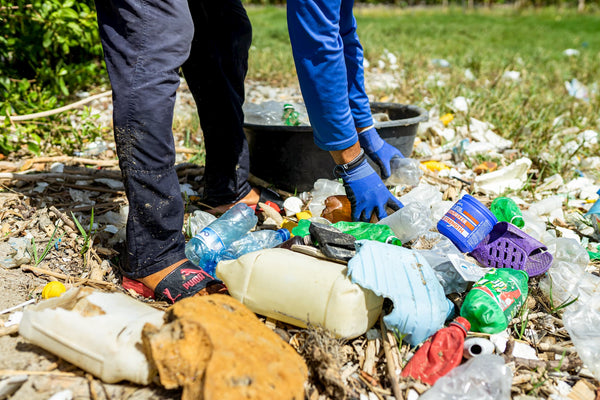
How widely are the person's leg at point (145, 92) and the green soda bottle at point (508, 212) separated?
1.57m

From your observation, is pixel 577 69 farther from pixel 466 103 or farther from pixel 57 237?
pixel 57 237

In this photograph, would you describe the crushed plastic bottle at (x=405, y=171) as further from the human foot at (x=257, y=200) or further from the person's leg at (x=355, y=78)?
the human foot at (x=257, y=200)

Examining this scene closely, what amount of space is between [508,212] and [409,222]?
588mm

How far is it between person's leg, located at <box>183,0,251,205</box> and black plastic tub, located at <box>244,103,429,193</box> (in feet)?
0.77

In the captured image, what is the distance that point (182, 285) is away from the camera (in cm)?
180

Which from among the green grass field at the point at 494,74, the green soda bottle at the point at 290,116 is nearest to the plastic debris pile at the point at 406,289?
the green soda bottle at the point at 290,116

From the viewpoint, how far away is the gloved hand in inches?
82.4

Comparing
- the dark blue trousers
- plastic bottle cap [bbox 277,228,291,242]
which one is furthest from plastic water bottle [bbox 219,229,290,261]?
the dark blue trousers

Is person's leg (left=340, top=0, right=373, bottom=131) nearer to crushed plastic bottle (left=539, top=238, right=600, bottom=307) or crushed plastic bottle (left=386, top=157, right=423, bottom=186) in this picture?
crushed plastic bottle (left=386, top=157, right=423, bottom=186)

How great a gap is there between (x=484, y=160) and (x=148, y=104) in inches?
99.4

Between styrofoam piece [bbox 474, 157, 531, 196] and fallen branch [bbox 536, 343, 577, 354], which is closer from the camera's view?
fallen branch [bbox 536, 343, 577, 354]

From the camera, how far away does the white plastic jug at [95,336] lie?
1.33 metres

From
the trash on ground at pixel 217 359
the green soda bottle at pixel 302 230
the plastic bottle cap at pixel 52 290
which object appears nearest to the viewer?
the trash on ground at pixel 217 359

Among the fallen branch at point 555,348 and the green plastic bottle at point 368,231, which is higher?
the green plastic bottle at point 368,231
